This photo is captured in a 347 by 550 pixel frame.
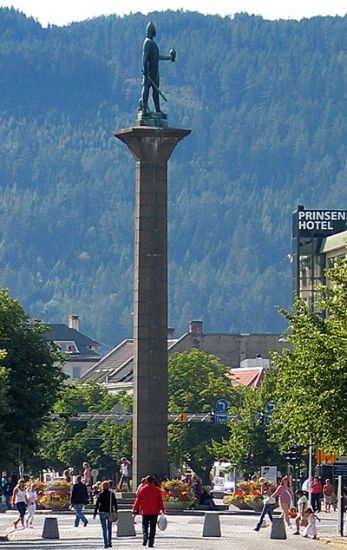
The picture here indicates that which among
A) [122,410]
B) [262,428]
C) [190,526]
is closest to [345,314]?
[190,526]

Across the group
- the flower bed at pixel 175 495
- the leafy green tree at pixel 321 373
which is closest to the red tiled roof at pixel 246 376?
the flower bed at pixel 175 495

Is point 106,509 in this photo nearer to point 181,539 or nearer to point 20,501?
point 181,539

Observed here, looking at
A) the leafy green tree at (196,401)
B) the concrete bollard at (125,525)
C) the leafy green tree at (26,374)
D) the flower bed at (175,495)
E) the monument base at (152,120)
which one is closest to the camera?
the concrete bollard at (125,525)

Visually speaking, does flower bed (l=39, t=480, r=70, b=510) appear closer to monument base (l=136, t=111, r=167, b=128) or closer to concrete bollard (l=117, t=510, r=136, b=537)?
monument base (l=136, t=111, r=167, b=128)

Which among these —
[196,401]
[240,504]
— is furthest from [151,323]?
[196,401]

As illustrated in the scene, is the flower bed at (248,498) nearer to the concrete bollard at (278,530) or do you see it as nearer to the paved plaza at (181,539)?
the paved plaza at (181,539)

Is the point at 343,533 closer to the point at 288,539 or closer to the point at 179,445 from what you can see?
the point at 288,539

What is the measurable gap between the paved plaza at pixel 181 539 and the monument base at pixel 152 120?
67.1ft

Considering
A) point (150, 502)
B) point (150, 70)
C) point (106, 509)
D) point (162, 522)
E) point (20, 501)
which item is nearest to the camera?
point (150, 502)

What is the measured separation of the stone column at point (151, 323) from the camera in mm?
88188

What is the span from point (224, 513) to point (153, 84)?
64.9 ft

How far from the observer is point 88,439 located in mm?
168750

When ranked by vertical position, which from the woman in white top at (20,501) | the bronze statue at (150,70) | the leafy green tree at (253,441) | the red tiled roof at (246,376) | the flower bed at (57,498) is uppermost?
the bronze statue at (150,70)

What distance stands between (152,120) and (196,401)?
6761 cm
